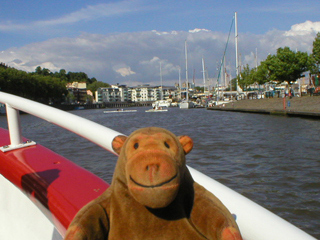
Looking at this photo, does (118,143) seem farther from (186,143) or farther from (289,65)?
(289,65)

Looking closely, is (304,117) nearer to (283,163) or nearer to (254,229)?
(283,163)

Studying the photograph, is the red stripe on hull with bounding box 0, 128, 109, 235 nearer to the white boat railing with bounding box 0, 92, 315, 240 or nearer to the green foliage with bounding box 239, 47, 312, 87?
the white boat railing with bounding box 0, 92, 315, 240

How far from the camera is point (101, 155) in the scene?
877 centimetres

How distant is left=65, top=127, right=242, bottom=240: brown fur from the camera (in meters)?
0.92

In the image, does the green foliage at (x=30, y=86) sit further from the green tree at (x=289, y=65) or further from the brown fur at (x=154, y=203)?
the brown fur at (x=154, y=203)

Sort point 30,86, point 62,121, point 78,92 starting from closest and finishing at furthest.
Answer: point 62,121, point 30,86, point 78,92

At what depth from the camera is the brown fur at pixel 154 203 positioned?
92 centimetres

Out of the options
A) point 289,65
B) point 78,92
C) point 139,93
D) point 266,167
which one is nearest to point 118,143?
point 266,167

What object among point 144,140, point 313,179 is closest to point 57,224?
point 144,140

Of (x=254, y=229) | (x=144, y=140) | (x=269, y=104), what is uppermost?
(x=144, y=140)

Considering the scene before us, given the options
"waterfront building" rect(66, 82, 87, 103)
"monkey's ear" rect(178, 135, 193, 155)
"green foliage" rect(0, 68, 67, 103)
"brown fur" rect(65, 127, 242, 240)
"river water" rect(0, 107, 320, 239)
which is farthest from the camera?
"waterfront building" rect(66, 82, 87, 103)

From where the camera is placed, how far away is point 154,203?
0.92 m

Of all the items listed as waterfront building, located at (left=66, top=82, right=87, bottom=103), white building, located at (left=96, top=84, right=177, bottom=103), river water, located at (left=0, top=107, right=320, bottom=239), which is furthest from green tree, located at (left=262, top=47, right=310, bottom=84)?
white building, located at (left=96, top=84, right=177, bottom=103)

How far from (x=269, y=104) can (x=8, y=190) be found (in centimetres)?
3305
